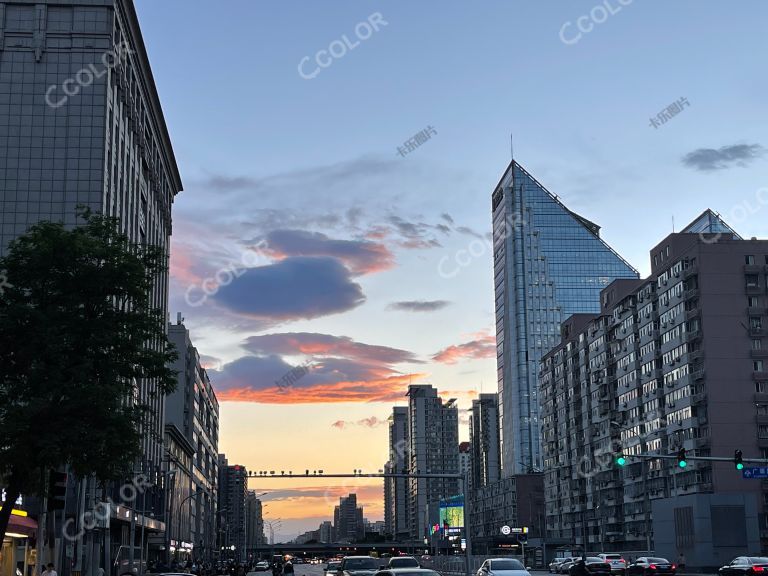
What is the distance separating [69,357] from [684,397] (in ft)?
306

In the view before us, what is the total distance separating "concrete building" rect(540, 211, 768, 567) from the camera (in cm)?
10538

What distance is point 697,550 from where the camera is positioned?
340 feet

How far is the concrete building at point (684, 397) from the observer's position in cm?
10538

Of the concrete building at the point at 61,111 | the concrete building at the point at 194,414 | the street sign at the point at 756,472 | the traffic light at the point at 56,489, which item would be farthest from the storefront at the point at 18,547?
the concrete building at the point at 194,414

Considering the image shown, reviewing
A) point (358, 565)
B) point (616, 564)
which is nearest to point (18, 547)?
point (358, 565)

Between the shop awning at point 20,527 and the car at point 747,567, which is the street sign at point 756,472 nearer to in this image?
the car at point 747,567

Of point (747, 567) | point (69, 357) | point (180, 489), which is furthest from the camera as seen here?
point (180, 489)

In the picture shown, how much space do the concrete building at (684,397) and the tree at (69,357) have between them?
78.4 meters

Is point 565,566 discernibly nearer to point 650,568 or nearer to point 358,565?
point 650,568

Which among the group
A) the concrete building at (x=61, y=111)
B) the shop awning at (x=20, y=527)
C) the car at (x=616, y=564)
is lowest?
the car at (x=616, y=564)

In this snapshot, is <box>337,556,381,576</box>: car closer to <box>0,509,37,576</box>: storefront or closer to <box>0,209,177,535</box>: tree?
<box>0,509,37,576</box>: storefront

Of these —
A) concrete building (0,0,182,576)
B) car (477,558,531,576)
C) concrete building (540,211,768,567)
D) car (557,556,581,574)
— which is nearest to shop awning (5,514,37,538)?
concrete building (0,0,182,576)

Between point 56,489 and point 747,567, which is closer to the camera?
point 56,489

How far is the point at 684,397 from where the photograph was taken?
114 m
